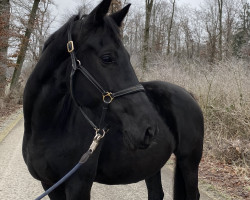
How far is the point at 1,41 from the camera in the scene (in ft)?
37.2

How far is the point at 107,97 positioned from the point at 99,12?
0.58 meters

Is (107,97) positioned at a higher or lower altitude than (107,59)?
lower

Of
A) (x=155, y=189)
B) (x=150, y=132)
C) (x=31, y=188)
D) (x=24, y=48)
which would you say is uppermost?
(x=24, y=48)

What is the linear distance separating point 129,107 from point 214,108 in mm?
5362

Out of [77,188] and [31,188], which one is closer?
[77,188]

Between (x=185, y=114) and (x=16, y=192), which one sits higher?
(x=185, y=114)

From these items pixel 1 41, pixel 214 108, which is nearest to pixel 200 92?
pixel 214 108

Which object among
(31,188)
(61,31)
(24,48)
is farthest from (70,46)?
(24,48)

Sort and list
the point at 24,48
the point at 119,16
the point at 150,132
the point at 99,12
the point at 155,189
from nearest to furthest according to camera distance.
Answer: the point at 150,132
the point at 99,12
the point at 119,16
the point at 155,189
the point at 24,48

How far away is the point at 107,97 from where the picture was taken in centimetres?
178

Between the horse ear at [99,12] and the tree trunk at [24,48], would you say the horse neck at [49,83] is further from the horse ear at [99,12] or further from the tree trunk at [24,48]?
the tree trunk at [24,48]

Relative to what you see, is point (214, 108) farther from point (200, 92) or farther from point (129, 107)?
point (129, 107)

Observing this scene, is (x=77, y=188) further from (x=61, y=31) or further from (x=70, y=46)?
(x=61, y=31)

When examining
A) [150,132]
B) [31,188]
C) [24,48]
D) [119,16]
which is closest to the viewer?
[150,132]
